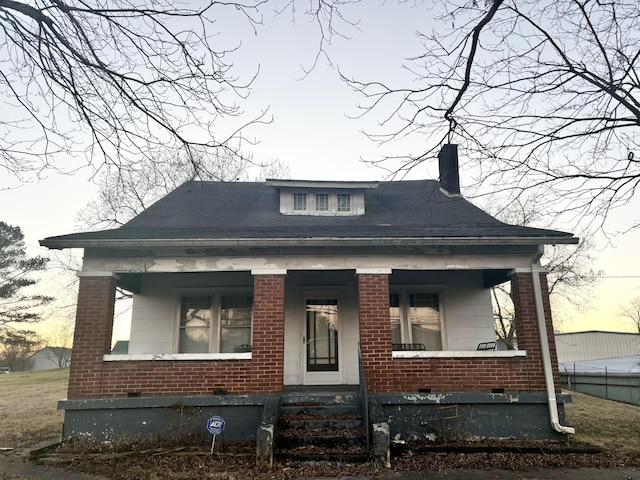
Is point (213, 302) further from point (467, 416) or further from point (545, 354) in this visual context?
point (545, 354)

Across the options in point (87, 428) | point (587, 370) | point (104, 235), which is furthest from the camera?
point (587, 370)

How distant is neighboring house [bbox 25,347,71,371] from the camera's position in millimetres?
60850

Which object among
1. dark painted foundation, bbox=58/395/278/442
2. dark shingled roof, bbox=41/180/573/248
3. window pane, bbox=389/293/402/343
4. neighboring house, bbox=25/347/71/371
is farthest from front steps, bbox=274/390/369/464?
neighboring house, bbox=25/347/71/371

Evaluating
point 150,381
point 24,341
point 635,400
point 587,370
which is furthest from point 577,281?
point 24,341

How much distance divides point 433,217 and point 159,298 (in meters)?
6.35

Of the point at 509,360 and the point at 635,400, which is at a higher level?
the point at 509,360

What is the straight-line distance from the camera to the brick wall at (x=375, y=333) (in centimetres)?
802

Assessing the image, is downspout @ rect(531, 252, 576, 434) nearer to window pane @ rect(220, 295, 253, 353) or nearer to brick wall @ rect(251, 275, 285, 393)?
brick wall @ rect(251, 275, 285, 393)

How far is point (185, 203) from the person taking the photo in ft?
38.3

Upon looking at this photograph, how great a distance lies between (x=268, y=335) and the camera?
8.09 m

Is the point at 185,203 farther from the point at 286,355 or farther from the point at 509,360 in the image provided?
the point at 509,360

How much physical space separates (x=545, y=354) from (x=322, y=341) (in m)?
4.38

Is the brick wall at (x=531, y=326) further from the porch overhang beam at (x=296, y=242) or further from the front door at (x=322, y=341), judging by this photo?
the front door at (x=322, y=341)

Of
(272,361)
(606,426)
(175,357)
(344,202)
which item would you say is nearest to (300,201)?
(344,202)
